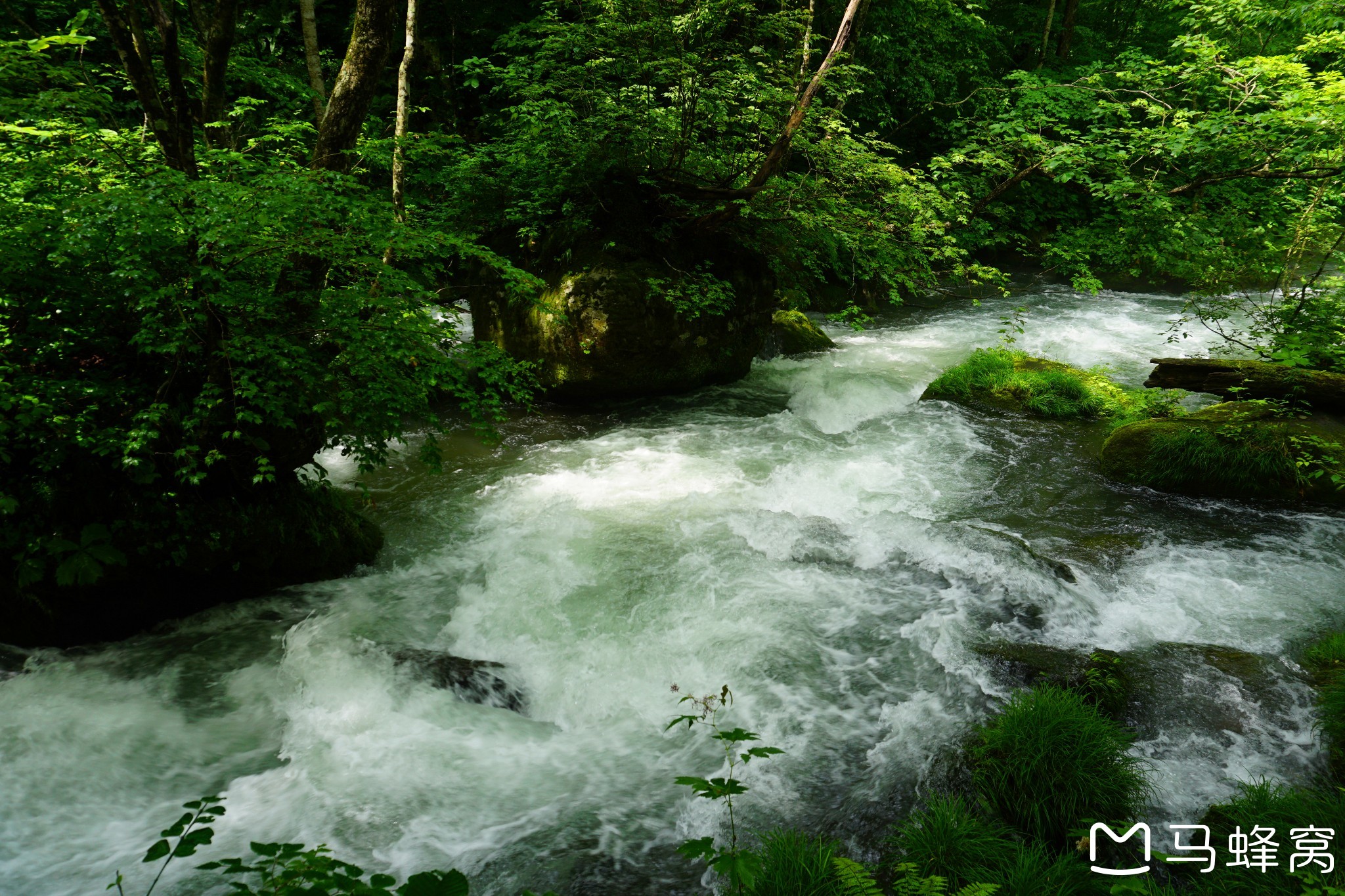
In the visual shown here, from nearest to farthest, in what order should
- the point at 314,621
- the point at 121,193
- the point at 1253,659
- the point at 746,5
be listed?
the point at 121,193
the point at 1253,659
the point at 314,621
the point at 746,5

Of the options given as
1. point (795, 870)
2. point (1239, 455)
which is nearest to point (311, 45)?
point (795, 870)

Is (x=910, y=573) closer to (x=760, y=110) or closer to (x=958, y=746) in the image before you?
(x=958, y=746)

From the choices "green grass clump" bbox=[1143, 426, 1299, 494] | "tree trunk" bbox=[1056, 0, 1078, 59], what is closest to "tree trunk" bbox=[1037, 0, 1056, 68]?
"tree trunk" bbox=[1056, 0, 1078, 59]

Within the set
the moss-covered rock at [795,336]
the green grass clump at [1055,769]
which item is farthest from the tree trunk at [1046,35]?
the green grass clump at [1055,769]

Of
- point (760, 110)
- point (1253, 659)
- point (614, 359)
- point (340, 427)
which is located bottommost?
point (1253, 659)

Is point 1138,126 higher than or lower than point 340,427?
higher

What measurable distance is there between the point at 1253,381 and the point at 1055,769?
6752 mm

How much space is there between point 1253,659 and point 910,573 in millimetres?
2234

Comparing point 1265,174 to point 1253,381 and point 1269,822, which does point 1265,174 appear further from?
point 1269,822

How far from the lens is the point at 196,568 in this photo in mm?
4895

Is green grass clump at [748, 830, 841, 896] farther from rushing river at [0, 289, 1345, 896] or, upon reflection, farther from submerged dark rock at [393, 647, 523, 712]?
submerged dark rock at [393, 647, 523, 712]

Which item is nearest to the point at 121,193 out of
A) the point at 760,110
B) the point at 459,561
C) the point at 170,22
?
the point at 170,22

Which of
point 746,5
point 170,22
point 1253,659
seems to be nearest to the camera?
point 170,22

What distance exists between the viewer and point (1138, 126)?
8.56 meters
